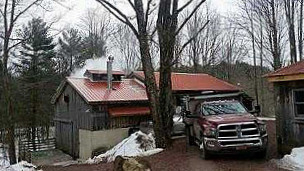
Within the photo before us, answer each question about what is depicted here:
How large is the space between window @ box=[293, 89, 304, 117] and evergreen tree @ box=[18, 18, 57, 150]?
29.7 meters

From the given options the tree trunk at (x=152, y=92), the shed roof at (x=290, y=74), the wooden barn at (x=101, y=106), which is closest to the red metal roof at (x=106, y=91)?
the wooden barn at (x=101, y=106)

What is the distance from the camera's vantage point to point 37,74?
39844 millimetres

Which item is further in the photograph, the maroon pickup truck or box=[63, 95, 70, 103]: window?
box=[63, 95, 70, 103]: window

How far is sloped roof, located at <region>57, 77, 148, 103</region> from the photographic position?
25211mm

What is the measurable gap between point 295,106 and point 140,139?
28.1ft

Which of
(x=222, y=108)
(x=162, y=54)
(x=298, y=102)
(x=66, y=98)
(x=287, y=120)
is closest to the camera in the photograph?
(x=298, y=102)

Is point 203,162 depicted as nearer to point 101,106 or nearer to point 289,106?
point 289,106

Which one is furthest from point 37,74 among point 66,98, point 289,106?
point 289,106

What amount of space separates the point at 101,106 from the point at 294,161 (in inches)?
626

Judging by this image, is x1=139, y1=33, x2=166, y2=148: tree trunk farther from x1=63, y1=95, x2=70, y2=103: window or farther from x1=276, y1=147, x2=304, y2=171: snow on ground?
x1=63, y1=95, x2=70, y2=103: window

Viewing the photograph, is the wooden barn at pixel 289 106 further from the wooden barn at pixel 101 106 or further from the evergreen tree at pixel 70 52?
the evergreen tree at pixel 70 52

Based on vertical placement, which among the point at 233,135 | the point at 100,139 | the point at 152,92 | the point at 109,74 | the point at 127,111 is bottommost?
the point at 100,139

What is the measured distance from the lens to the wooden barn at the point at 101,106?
976 inches

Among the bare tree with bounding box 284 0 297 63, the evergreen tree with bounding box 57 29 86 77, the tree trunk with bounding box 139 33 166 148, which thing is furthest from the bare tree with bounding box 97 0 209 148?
the evergreen tree with bounding box 57 29 86 77
